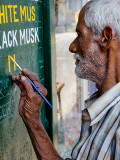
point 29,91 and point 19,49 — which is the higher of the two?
point 19,49

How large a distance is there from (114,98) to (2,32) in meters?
0.78

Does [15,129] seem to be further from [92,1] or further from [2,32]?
[92,1]

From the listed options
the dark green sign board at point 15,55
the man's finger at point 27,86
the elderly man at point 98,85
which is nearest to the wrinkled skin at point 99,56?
the elderly man at point 98,85

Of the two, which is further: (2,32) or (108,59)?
(2,32)

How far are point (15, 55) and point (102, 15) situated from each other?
745 millimetres

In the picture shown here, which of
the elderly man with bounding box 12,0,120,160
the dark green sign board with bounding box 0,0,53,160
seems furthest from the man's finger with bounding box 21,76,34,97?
the dark green sign board with bounding box 0,0,53,160

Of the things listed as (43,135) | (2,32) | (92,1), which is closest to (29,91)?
(43,135)

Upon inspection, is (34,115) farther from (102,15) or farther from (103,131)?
(102,15)

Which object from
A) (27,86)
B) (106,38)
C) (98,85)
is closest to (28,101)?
(27,86)

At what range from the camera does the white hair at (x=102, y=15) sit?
1.63m

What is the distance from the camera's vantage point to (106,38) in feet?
5.52

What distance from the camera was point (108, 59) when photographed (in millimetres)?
1727

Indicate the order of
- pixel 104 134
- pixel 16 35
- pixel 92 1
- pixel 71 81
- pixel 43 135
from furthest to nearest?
pixel 71 81 < pixel 16 35 < pixel 43 135 < pixel 92 1 < pixel 104 134

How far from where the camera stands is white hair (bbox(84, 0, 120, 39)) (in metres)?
1.63
